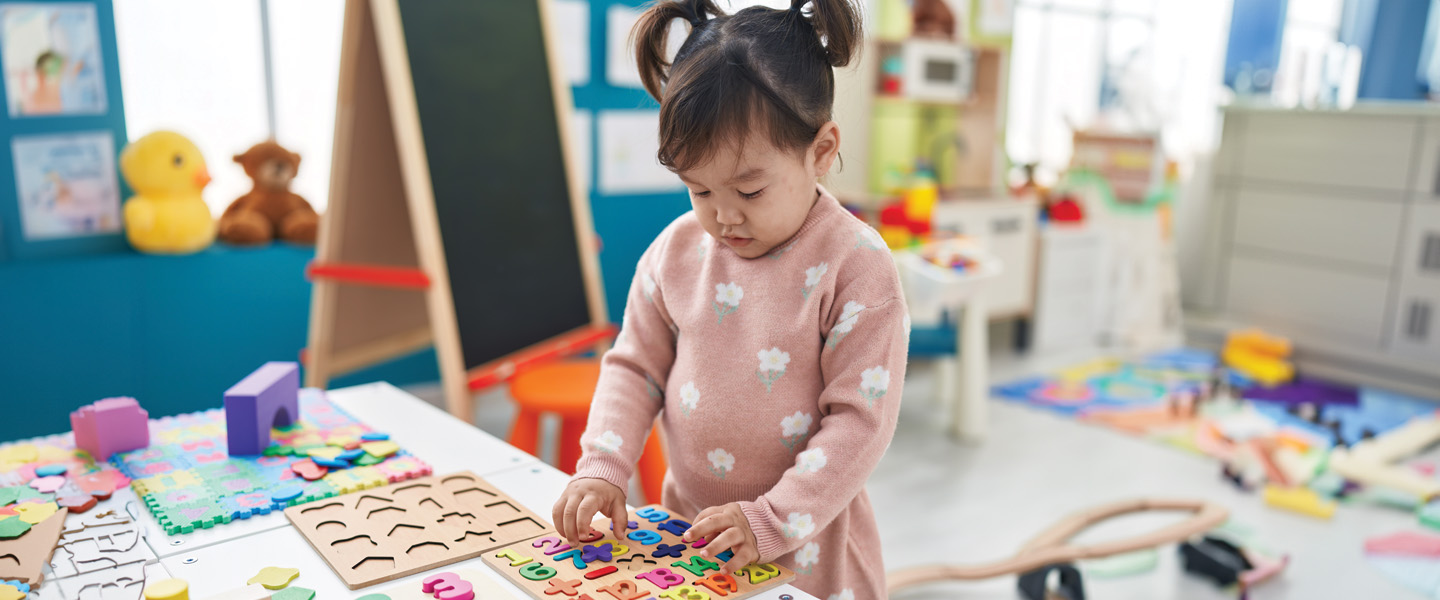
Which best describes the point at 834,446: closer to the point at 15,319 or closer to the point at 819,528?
the point at 819,528

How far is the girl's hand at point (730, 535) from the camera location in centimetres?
89

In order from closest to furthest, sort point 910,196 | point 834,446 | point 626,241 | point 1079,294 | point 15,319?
1. point 834,446
2. point 15,319
3. point 910,196
4. point 626,241
5. point 1079,294

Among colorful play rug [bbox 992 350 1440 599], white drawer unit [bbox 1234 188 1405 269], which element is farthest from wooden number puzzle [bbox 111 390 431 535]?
white drawer unit [bbox 1234 188 1405 269]

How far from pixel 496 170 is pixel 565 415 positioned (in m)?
0.59

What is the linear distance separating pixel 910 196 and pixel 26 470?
2.70 m

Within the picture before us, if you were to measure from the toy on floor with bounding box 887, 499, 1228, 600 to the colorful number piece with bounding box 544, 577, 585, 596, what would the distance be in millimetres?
1305

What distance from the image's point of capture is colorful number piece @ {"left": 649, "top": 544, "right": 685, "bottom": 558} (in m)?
0.94

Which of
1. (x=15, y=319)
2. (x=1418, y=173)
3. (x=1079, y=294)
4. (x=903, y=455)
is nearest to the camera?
(x=15, y=319)

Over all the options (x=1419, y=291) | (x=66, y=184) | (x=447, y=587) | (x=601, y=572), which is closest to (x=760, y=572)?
(x=601, y=572)

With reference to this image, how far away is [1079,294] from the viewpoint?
15.1ft

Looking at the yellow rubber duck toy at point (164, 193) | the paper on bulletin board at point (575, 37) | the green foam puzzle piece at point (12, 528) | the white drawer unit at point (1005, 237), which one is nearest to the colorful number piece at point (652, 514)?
the green foam puzzle piece at point (12, 528)

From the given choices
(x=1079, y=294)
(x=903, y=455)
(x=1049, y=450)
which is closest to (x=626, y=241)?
(x=903, y=455)

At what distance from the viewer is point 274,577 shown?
2.85 ft

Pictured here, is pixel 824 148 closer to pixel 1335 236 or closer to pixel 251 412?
pixel 251 412
